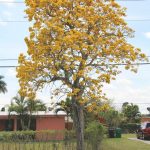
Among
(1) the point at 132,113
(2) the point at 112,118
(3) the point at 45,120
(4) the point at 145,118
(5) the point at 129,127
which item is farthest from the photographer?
(4) the point at 145,118

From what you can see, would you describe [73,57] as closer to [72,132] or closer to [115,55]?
[115,55]

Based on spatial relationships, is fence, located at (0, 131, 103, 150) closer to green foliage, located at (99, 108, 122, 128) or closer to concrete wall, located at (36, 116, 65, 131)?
concrete wall, located at (36, 116, 65, 131)

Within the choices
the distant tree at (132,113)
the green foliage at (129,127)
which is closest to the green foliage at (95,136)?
the green foliage at (129,127)

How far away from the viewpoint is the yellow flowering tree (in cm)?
2002

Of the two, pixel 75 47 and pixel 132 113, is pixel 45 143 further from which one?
pixel 132 113

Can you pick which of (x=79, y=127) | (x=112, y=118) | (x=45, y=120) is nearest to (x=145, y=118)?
(x=112, y=118)

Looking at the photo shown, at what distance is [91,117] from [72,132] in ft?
58.7

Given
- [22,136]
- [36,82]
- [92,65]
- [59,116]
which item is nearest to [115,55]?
[92,65]

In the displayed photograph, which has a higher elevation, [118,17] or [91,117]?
[118,17]

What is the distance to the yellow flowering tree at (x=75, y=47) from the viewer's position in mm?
20016

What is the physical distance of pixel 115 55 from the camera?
20.7 m

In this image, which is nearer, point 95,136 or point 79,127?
point 79,127

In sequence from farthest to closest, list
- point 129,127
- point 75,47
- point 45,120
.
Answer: point 129,127 < point 45,120 < point 75,47

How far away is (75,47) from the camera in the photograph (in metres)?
19.5
